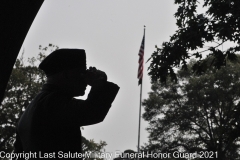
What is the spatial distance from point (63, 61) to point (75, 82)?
12 cm

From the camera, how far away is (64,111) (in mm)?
1768

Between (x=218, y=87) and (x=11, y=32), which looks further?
(x=218, y=87)

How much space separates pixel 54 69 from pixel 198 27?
Answer: 8.75 meters

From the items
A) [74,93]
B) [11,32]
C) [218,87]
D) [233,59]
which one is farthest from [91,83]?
[218,87]

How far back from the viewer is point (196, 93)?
103 ft

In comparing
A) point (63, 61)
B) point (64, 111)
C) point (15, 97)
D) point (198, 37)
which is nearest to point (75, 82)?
point (63, 61)

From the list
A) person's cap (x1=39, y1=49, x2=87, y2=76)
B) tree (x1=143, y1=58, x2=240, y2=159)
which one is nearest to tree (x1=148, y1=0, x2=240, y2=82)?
person's cap (x1=39, y1=49, x2=87, y2=76)

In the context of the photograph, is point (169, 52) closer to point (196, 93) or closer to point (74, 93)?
point (74, 93)

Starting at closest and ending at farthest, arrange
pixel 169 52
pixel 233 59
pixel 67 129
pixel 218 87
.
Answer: pixel 67 129
pixel 233 59
pixel 169 52
pixel 218 87

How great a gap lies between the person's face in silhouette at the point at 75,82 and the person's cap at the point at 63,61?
0.03 meters

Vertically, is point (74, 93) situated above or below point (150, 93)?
below

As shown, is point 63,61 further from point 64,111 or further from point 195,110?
point 195,110

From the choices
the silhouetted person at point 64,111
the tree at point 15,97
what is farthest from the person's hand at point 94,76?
the tree at point 15,97

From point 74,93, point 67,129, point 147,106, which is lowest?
point 67,129
